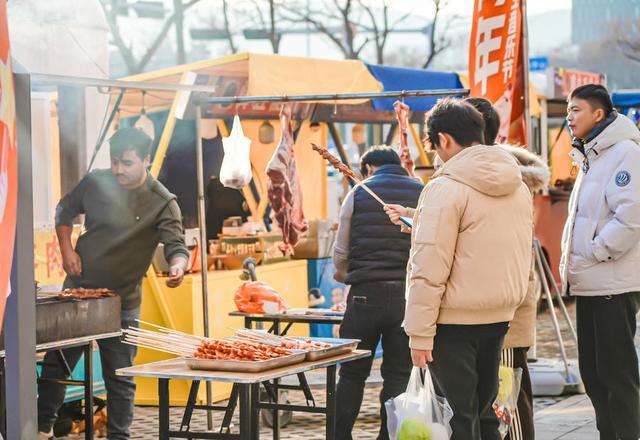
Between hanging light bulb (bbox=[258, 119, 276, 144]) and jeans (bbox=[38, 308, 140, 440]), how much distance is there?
6.71 m

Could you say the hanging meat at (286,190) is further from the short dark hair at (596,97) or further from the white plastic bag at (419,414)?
the white plastic bag at (419,414)

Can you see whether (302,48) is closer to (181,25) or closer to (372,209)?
(181,25)

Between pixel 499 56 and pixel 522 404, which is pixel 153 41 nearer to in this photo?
pixel 499 56

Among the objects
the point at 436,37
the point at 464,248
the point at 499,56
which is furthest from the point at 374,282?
the point at 436,37

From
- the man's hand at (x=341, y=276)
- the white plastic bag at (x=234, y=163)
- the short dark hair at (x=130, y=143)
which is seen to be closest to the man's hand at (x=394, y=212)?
the man's hand at (x=341, y=276)

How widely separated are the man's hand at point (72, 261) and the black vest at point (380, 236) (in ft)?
5.91

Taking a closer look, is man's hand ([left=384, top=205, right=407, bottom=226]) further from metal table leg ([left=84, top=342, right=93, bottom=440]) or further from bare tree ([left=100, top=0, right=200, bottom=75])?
bare tree ([left=100, top=0, right=200, bottom=75])

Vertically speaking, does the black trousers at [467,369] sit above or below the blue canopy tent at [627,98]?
below

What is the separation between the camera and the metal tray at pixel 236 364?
5.26 meters

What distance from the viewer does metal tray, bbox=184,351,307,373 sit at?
526cm

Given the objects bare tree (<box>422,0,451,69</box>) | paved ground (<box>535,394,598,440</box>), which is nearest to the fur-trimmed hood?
paved ground (<box>535,394,598,440</box>)

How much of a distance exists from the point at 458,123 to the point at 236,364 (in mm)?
1546

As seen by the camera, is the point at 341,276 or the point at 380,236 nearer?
the point at 380,236

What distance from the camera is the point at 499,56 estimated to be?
8.67m
